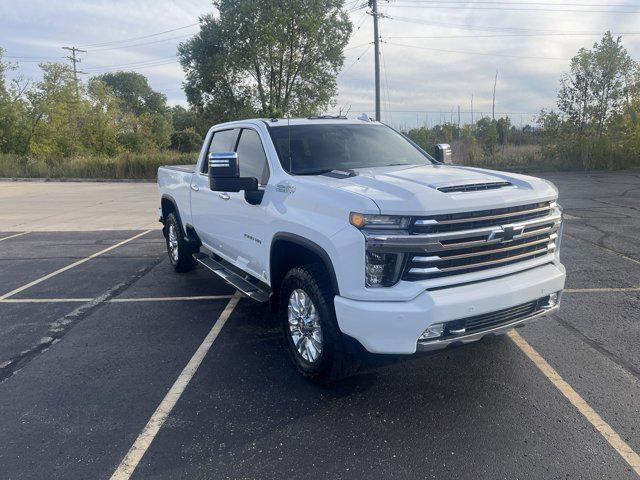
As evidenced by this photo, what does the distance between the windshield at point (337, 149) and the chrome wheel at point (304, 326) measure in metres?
1.12

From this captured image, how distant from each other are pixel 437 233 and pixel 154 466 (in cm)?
220

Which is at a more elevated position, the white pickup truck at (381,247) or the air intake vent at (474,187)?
the air intake vent at (474,187)

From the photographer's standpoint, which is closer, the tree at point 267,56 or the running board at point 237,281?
the running board at point 237,281

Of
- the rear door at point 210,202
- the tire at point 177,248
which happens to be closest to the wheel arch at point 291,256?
the rear door at point 210,202

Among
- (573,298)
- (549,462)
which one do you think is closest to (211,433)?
(549,462)

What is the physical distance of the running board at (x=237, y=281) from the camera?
14.6 ft

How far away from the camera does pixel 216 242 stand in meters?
5.68

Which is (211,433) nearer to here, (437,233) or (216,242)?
(437,233)

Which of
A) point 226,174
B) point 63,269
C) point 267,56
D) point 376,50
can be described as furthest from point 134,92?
point 226,174

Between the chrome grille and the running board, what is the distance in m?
1.74

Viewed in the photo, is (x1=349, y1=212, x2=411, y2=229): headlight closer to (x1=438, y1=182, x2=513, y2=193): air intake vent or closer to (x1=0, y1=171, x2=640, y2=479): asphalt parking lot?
(x1=438, y1=182, x2=513, y2=193): air intake vent

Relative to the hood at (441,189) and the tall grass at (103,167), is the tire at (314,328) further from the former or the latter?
the tall grass at (103,167)

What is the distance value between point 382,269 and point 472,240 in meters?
0.65

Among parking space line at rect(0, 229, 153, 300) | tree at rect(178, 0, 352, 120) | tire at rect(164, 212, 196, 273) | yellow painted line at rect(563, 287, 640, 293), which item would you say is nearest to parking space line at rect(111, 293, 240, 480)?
tire at rect(164, 212, 196, 273)
